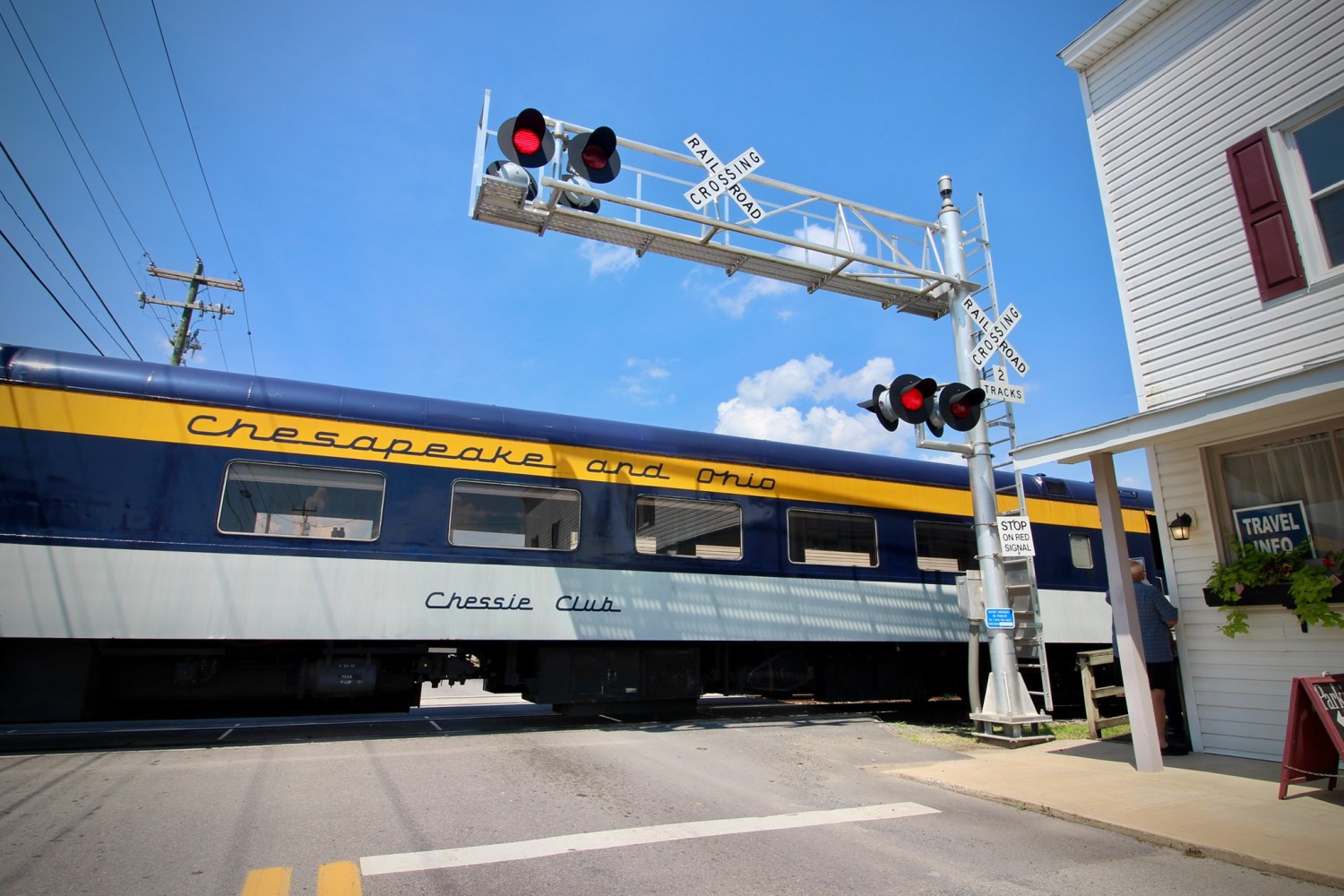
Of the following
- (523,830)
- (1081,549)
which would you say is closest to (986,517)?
(1081,549)

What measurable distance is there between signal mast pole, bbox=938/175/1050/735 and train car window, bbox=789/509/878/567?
1697 mm

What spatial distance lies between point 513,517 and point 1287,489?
7208 mm

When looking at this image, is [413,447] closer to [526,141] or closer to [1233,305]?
[526,141]

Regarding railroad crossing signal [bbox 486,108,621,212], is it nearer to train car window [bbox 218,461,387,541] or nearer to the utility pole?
train car window [bbox 218,461,387,541]

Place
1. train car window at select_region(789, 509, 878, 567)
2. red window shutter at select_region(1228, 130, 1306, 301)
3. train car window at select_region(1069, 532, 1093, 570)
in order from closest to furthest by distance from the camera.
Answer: red window shutter at select_region(1228, 130, 1306, 301), train car window at select_region(789, 509, 878, 567), train car window at select_region(1069, 532, 1093, 570)

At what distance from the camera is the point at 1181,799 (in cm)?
521

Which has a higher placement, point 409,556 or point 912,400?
point 912,400

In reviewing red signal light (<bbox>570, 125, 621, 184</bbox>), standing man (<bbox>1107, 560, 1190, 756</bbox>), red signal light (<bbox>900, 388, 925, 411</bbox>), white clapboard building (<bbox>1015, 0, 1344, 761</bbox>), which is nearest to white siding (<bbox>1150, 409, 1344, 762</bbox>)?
white clapboard building (<bbox>1015, 0, 1344, 761</bbox>)

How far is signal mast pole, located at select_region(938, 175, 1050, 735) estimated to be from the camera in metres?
7.94

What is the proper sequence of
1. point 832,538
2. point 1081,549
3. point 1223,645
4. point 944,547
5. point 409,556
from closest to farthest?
point 1223,645
point 409,556
point 832,538
point 944,547
point 1081,549

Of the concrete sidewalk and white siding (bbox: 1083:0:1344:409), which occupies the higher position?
white siding (bbox: 1083:0:1344:409)

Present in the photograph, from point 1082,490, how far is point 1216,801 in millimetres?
7803

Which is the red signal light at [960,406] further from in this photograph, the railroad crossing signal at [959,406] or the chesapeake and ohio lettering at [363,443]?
the chesapeake and ohio lettering at [363,443]

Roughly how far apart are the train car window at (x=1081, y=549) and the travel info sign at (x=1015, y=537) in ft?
13.6
